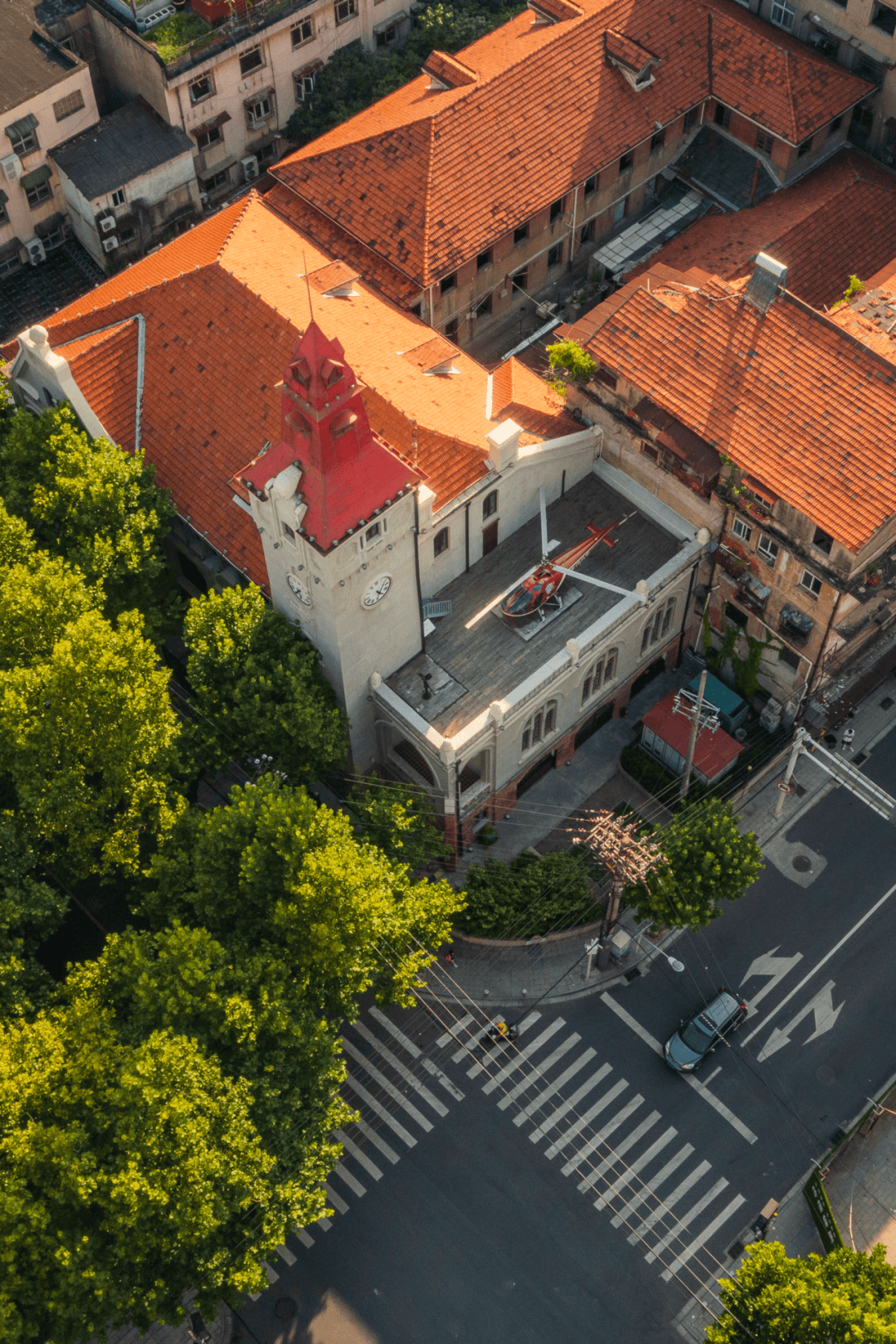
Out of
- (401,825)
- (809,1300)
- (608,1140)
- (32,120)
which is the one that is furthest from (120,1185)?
(32,120)

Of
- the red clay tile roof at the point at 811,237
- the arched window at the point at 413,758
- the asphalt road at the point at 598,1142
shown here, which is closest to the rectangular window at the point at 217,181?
the red clay tile roof at the point at 811,237

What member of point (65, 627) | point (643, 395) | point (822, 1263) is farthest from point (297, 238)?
point (822, 1263)

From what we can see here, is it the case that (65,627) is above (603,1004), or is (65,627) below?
above

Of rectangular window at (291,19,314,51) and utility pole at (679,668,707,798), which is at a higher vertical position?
rectangular window at (291,19,314,51)

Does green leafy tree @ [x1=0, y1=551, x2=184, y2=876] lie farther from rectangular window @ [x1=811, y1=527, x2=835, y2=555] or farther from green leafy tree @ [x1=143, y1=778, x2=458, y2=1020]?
rectangular window @ [x1=811, y1=527, x2=835, y2=555]

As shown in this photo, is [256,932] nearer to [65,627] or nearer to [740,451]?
[65,627]

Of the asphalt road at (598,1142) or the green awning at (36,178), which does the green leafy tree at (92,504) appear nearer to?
the green awning at (36,178)

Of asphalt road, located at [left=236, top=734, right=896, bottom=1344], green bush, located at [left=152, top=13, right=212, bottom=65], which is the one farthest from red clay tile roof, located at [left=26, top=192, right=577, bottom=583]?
asphalt road, located at [left=236, top=734, right=896, bottom=1344]
